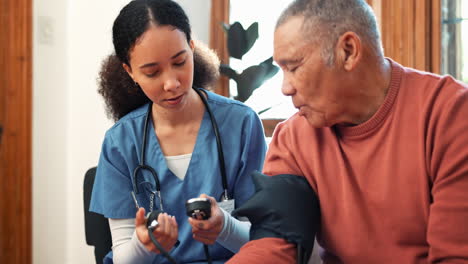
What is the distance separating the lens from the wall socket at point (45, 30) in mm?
2847

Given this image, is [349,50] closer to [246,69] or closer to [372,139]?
[372,139]

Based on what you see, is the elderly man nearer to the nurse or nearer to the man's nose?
the man's nose

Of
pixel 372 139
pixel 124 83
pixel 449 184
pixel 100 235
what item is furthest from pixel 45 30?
pixel 449 184

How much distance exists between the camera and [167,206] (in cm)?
142

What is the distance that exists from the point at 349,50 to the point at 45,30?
2246 millimetres

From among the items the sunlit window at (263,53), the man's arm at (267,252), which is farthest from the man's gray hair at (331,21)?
the sunlit window at (263,53)

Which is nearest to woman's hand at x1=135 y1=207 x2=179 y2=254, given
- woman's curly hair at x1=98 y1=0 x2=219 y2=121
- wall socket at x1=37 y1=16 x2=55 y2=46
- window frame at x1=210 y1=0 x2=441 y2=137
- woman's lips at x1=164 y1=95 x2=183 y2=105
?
woman's lips at x1=164 y1=95 x2=183 y2=105

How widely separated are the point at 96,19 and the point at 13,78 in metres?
0.53

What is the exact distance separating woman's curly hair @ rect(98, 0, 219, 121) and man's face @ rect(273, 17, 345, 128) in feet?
1.37

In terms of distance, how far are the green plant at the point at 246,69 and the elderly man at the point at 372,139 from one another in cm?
132

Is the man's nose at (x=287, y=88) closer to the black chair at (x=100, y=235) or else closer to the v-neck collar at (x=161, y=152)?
the v-neck collar at (x=161, y=152)

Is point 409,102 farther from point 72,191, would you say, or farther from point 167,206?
point 72,191

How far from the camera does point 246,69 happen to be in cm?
243

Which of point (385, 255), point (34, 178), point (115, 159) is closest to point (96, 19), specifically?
point (34, 178)
